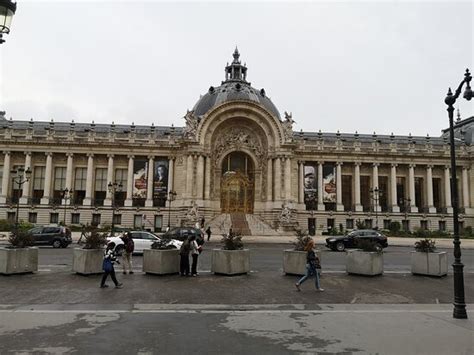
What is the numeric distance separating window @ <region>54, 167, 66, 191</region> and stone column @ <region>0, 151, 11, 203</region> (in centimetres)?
664

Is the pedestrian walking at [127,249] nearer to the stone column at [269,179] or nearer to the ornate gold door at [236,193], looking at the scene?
the stone column at [269,179]

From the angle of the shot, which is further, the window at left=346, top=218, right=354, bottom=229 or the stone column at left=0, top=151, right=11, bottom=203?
the window at left=346, top=218, right=354, bottom=229

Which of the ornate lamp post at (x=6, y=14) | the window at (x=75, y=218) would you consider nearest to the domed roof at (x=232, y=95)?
the window at (x=75, y=218)

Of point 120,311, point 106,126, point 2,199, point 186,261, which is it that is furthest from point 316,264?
point 106,126

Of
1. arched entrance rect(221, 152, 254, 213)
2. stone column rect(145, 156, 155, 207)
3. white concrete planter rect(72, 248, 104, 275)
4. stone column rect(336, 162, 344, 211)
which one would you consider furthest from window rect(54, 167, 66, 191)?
white concrete planter rect(72, 248, 104, 275)

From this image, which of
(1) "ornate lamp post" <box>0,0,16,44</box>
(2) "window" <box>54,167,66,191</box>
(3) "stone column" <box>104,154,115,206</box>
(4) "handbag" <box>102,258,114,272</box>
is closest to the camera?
(1) "ornate lamp post" <box>0,0,16,44</box>

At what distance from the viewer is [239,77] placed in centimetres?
6906

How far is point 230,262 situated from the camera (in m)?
16.6

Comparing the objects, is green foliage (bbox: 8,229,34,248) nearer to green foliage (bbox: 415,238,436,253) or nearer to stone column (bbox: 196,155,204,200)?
green foliage (bbox: 415,238,436,253)

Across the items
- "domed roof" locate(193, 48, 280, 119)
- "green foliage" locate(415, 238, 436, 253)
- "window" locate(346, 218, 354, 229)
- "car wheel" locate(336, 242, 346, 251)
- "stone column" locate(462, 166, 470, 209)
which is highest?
"domed roof" locate(193, 48, 280, 119)

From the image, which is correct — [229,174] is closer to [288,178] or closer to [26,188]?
[288,178]

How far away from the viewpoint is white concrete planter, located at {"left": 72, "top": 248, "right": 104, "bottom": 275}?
53.4 feet

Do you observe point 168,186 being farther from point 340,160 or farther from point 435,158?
point 435,158

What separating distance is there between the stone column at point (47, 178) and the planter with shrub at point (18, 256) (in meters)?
45.2
